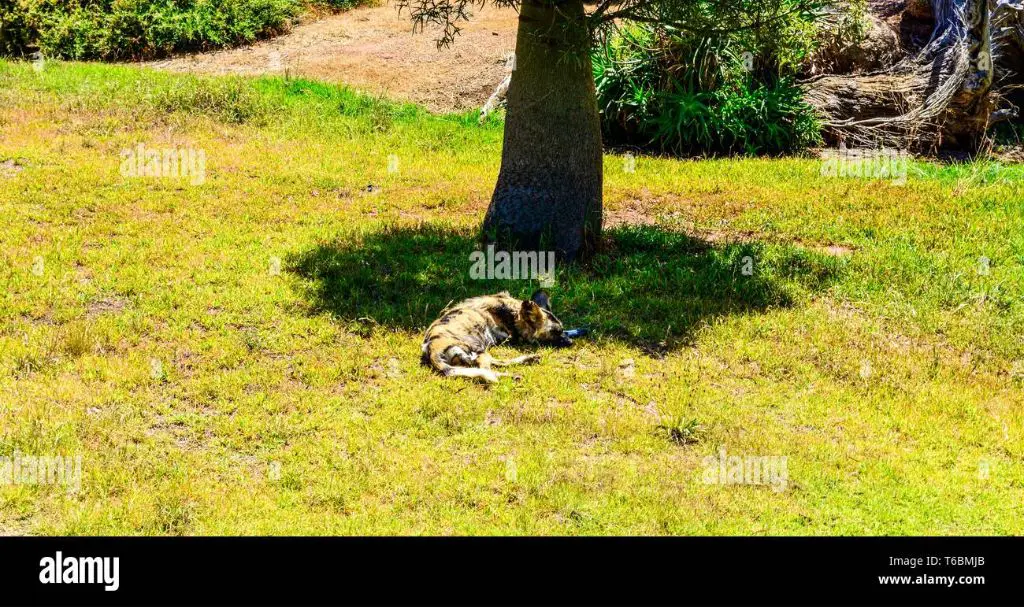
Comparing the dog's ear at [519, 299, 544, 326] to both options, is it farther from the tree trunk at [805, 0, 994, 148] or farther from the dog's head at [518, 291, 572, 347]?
the tree trunk at [805, 0, 994, 148]

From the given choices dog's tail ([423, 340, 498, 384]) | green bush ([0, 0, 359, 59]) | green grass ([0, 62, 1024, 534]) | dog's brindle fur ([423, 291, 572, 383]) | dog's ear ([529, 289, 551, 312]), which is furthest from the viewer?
green bush ([0, 0, 359, 59])

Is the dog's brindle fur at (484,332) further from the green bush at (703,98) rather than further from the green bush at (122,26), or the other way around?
the green bush at (122,26)

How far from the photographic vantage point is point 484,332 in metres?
8.38

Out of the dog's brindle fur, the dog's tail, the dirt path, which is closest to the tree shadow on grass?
the dog's brindle fur

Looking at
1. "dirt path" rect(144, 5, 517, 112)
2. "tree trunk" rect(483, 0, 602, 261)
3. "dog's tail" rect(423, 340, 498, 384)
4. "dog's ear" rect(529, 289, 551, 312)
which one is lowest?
"dog's tail" rect(423, 340, 498, 384)

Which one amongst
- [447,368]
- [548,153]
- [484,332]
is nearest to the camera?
[447,368]

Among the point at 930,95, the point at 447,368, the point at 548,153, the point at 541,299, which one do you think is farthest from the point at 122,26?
the point at 930,95

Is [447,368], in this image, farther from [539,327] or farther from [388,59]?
[388,59]

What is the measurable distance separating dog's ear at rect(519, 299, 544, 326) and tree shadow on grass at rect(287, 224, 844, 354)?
60 cm

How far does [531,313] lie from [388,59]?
10644mm

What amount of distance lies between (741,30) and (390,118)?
685 centimetres

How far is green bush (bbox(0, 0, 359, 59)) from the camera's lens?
18.0 m

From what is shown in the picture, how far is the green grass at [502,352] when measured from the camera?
6.34 m

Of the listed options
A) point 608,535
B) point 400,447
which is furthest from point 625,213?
point 608,535
